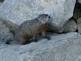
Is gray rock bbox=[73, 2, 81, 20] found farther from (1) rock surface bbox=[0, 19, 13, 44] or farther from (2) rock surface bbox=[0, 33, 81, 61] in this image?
(1) rock surface bbox=[0, 19, 13, 44]

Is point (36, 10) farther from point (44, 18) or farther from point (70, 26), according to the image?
point (70, 26)

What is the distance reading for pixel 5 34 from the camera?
12.6 ft

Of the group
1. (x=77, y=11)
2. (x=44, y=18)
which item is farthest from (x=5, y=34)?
(x=77, y=11)

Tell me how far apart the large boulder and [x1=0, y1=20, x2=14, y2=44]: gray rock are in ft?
0.60

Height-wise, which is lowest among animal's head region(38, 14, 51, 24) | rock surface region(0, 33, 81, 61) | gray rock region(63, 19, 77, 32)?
rock surface region(0, 33, 81, 61)

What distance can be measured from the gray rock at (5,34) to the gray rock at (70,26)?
916 mm

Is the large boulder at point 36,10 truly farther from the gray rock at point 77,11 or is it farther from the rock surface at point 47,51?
the rock surface at point 47,51

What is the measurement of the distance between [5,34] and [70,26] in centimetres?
111

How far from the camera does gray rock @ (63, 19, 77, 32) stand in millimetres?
3963

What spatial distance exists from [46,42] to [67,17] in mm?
760

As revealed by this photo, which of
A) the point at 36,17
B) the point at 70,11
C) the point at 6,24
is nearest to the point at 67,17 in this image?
the point at 70,11

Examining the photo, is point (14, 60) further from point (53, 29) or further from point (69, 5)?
point (69, 5)

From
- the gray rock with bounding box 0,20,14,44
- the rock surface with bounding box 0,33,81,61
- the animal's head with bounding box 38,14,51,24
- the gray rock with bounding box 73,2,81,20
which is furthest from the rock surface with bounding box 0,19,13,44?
the gray rock with bounding box 73,2,81,20

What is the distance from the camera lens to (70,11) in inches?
153
